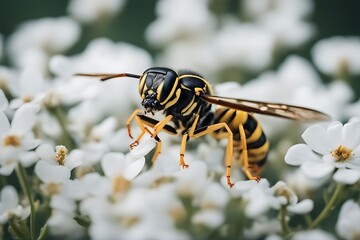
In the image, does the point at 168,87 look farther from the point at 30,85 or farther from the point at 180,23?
the point at 180,23

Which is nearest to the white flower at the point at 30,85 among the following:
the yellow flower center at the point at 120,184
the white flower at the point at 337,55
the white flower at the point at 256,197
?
the yellow flower center at the point at 120,184

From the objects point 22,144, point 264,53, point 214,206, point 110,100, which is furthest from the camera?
point 264,53

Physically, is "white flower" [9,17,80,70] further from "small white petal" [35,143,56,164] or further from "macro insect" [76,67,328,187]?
"small white petal" [35,143,56,164]

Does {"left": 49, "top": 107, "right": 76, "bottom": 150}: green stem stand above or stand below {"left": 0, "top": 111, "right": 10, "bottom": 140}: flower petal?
below

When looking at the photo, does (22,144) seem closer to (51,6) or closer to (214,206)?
(214,206)

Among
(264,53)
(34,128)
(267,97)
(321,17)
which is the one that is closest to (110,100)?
(34,128)

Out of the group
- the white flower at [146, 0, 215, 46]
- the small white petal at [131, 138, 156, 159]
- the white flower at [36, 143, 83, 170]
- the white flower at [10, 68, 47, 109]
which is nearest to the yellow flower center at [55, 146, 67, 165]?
the white flower at [36, 143, 83, 170]
